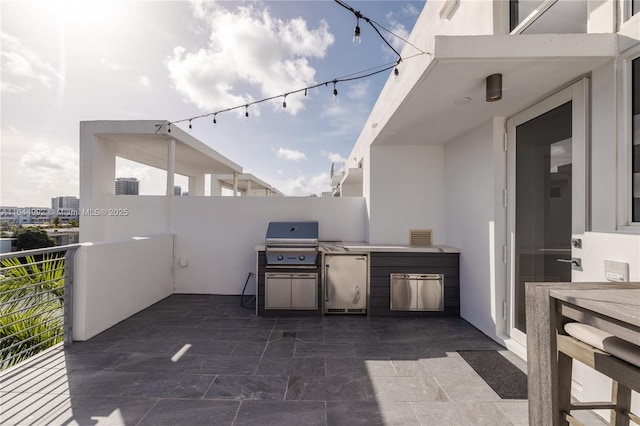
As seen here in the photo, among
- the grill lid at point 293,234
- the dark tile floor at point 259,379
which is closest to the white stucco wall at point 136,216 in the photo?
the dark tile floor at point 259,379

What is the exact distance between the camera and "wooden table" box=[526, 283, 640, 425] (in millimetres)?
1234

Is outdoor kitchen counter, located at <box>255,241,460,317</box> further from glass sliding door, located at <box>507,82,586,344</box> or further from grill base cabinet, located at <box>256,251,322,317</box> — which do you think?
glass sliding door, located at <box>507,82,586,344</box>

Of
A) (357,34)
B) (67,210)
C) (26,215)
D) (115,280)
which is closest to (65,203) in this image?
(67,210)

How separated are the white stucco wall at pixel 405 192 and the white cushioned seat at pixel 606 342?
3.60 m

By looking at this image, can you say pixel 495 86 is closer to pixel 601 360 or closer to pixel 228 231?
pixel 601 360

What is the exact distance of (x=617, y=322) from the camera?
1.18m

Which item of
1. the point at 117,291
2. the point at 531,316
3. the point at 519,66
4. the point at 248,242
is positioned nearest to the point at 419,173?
the point at 519,66

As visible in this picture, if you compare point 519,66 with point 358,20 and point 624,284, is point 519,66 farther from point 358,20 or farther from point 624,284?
point 624,284

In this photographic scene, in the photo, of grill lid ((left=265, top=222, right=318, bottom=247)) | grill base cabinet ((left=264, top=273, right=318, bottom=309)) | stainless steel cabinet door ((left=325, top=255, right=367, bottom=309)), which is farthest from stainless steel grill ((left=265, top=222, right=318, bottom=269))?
stainless steel cabinet door ((left=325, top=255, right=367, bottom=309))

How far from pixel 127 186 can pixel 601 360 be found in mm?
6976

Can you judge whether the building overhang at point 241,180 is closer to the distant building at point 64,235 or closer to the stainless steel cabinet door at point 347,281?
the distant building at point 64,235

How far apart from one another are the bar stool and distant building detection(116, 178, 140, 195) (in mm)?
6410

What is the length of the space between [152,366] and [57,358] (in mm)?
1013

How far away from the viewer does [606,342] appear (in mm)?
1197
